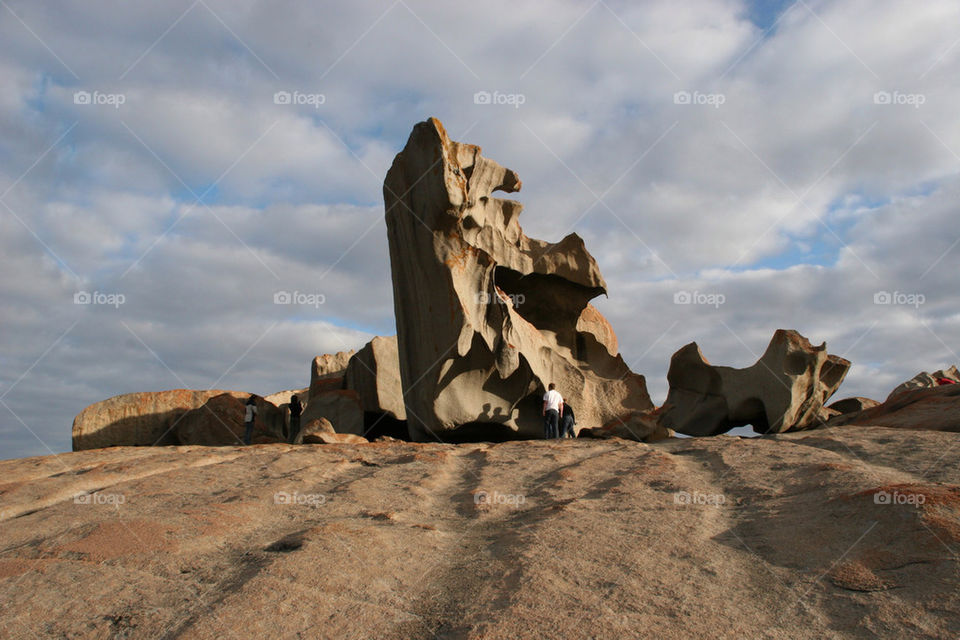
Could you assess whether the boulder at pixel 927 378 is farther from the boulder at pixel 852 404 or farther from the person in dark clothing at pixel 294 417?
the person in dark clothing at pixel 294 417

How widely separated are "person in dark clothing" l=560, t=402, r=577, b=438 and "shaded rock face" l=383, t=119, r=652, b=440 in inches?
19.5

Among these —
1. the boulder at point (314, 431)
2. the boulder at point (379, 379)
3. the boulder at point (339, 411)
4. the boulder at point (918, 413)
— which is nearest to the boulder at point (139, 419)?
the boulder at point (339, 411)

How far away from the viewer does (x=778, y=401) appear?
12.8 m

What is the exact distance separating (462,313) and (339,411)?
4.50 metres

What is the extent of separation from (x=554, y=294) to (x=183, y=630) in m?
13.8

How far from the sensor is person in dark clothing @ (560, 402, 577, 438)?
1329 cm

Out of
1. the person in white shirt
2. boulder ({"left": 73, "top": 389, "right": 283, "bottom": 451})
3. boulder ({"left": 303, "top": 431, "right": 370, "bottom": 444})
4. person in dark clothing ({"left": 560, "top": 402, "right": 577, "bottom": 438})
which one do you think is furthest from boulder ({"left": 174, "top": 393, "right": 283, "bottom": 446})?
the person in white shirt

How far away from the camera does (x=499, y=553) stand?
459 cm

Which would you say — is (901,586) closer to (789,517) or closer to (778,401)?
(789,517)

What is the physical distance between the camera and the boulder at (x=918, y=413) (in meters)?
10.6

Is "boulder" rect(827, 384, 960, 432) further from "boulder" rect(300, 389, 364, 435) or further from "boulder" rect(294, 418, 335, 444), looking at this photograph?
"boulder" rect(300, 389, 364, 435)

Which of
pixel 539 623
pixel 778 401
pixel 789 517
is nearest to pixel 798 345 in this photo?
pixel 778 401

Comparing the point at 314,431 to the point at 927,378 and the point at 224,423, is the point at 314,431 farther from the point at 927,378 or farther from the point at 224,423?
the point at 927,378

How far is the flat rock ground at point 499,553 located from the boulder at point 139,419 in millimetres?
10982
